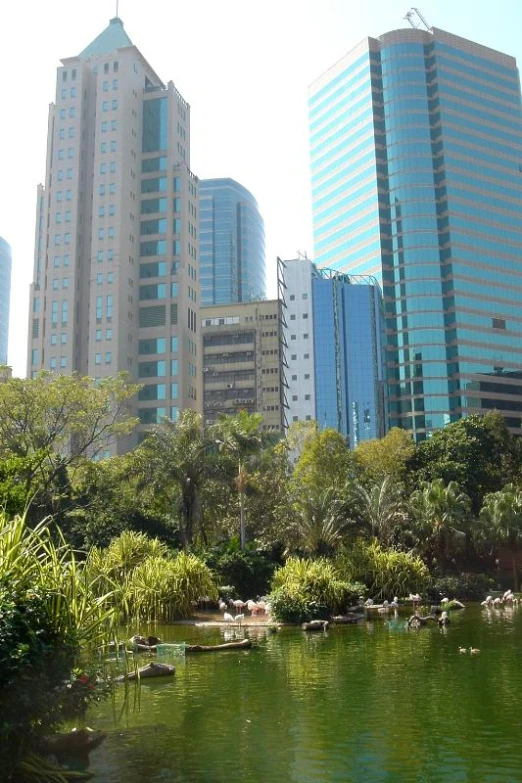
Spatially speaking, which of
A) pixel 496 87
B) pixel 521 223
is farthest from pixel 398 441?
pixel 496 87

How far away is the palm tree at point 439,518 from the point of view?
4147cm

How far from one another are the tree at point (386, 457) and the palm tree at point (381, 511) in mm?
8047

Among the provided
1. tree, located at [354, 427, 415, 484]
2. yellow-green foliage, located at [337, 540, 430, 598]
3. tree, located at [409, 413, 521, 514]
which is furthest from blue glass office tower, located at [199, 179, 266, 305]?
yellow-green foliage, located at [337, 540, 430, 598]

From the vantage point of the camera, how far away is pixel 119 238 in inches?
3654

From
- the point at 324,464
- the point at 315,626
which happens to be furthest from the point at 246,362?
the point at 315,626

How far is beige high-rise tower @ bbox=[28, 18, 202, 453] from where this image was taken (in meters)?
91.1

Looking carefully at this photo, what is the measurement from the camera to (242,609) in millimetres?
31469

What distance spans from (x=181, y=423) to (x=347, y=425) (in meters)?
74.5

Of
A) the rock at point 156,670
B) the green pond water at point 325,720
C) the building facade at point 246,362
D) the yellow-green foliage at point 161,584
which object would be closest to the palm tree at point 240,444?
the yellow-green foliage at point 161,584

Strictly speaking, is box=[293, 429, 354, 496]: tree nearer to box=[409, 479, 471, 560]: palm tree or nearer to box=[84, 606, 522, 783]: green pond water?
box=[409, 479, 471, 560]: palm tree

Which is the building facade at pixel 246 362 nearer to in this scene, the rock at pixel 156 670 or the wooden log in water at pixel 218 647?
the wooden log in water at pixel 218 647

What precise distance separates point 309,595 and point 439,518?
15734mm

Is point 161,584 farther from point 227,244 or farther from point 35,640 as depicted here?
point 227,244

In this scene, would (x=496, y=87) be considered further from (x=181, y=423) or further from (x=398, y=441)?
(x=181, y=423)
